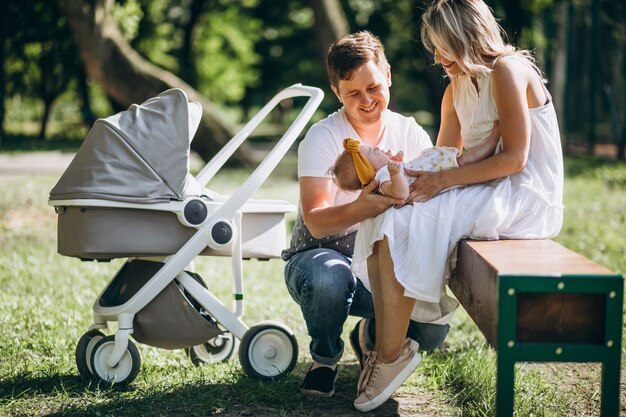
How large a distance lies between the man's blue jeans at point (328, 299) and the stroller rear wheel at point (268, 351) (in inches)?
7.8

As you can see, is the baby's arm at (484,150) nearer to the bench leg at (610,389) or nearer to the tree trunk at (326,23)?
the bench leg at (610,389)

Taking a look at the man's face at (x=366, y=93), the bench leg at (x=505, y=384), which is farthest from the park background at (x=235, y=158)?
the man's face at (x=366, y=93)

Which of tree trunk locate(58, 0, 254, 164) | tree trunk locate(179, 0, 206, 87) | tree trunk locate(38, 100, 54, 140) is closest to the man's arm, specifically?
tree trunk locate(58, 0, 254, 164)

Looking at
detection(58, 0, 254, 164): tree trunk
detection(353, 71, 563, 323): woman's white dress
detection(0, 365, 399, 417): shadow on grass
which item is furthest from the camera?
detection(58, 0, 254, 164): tree trunk

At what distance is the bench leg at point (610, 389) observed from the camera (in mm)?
2414

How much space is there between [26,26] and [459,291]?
14.6 meters

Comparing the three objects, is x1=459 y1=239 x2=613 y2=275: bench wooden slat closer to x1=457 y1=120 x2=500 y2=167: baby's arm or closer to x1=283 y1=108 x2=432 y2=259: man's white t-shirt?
x1=457 y1=120 x2=500 y2=167: baby's arm

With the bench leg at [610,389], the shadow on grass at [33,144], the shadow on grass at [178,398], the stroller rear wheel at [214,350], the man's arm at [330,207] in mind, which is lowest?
the shadow on grass at [178,398]

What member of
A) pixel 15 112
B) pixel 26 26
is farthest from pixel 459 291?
pixel 15 112

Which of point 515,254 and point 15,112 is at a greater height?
point 15,112

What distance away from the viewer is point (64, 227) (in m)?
3.29

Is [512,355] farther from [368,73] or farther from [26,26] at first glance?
[26,26]

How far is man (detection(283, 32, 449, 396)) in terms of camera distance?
3213 millimetres

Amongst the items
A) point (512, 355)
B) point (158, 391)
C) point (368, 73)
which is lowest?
point (158, 391)
